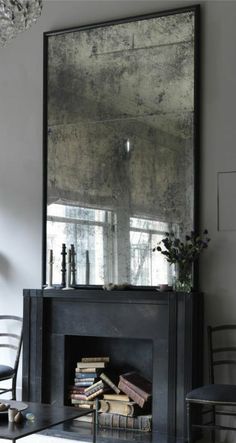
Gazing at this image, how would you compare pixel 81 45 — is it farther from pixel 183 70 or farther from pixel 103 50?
pixel 183 70

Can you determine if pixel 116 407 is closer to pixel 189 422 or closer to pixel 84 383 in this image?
→ pixel 84 383

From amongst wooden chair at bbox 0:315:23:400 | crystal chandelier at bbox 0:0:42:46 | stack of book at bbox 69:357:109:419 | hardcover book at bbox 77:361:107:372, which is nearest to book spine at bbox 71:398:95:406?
stack of book at bbox 69:357:109:419

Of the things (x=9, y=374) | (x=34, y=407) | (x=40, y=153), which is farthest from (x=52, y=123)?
(x=34, y=407)

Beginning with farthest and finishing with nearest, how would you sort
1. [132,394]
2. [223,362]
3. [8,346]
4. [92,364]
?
[8,346] < [92,364] < [132,394] < [223,362]

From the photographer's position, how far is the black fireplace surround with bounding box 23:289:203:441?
15.5ft

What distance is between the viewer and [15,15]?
11.1ft

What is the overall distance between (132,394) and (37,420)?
136 cm

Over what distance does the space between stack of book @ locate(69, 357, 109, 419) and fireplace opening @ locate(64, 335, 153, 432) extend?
33 mm

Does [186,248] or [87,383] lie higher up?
[186,248]

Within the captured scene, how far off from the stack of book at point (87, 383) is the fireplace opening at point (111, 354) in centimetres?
3

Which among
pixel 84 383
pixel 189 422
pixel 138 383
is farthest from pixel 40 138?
pixel 189 422

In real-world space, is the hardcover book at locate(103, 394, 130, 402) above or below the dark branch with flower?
below

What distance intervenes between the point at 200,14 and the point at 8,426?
321 cm

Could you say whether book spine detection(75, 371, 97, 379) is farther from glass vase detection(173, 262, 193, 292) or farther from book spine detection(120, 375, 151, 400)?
glass vase detection(173, 262, 193, 292)
